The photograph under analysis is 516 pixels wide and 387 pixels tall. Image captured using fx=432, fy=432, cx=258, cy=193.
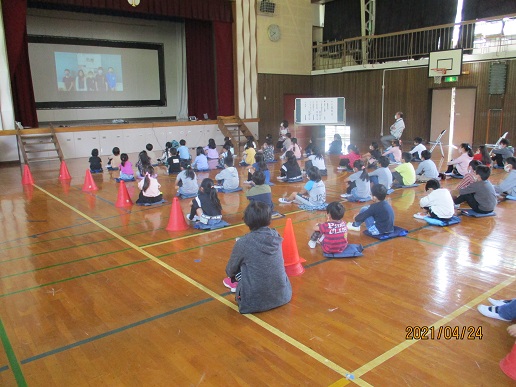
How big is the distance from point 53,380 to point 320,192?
16.0 feet

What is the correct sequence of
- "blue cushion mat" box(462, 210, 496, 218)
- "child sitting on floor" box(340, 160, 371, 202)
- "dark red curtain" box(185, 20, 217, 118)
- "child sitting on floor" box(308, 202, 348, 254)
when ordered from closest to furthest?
1. "child sitting on floor" box(308, 202, 348, 254)
2. "blue cushion mat" box(462, 210, 496, 218)
3. "child sitting on floor" box(340, 160, 371, 202)
4. "dark red curtain" box(185, 20, 217, 118)

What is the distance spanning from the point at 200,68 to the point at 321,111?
6636 millimetres

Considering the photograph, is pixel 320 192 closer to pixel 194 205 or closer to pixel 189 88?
pixel 194 205

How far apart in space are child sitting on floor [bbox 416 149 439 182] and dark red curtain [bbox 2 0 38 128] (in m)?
11.9

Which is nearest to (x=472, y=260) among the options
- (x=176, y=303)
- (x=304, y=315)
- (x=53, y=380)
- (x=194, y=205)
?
(x=304, y=315)

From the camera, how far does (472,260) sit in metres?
4.65

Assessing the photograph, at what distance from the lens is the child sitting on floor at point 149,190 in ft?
23.9

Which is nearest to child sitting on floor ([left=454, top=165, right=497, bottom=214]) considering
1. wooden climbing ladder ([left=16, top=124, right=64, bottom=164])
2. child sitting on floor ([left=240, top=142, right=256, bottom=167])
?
child sitting on floor ([left=240, top=142, right=256, bottom=167])

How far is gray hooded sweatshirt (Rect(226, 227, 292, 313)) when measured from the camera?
3363 mm

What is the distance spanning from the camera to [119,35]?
55.6 ft

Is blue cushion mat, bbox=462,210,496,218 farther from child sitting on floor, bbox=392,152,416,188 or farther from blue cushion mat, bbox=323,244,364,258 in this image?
blue cushion mat, bbox=323,244,364,258

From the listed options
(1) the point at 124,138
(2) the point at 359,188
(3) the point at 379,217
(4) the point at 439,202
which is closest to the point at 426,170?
(2) the point at 359,188

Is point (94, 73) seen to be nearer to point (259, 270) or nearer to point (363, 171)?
point (363, 171)

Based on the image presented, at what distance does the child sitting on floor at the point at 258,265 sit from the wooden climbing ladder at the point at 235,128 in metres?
13.1
